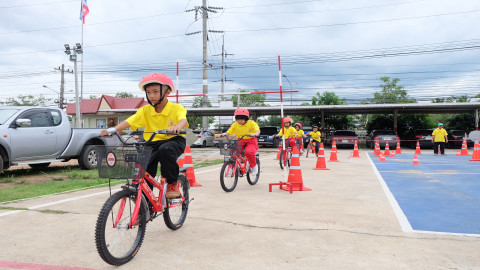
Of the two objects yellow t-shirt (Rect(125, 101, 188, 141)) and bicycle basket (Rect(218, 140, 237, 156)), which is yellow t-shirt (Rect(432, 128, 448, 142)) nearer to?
bicycle basket (Rect(218, 140, 237, 156))

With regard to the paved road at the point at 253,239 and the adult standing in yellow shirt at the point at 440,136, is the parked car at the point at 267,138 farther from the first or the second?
the paved road at the point at 253,239

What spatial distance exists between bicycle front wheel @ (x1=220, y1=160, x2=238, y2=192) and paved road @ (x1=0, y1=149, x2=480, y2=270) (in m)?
0.79

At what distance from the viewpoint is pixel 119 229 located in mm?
3346

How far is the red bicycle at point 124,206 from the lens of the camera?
10.4 feet

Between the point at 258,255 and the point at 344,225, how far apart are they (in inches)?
66.3

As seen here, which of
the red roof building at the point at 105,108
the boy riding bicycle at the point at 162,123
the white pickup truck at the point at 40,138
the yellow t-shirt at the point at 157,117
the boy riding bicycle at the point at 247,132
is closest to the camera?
the boy riding bicycle at the point at 162,123

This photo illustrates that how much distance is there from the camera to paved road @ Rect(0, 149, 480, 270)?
3.41 meters

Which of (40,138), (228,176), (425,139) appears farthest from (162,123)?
(425,139)

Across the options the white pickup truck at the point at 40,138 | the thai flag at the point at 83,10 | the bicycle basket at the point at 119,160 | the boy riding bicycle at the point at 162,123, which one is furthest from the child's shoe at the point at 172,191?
the thai flag at the point at 83,10

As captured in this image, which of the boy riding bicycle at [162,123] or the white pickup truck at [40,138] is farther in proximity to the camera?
the white pickup truck at [40,138]

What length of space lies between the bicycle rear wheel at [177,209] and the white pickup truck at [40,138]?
5.59m

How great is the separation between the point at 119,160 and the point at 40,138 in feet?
25.0

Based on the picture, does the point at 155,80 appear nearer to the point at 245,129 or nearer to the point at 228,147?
the point at 228,147

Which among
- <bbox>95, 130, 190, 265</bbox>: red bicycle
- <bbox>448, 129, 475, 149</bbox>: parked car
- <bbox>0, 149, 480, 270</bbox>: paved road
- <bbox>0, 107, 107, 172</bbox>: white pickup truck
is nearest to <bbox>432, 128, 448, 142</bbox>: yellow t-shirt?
<bbox>448, 129, 475, 149</bbox>: parked car
